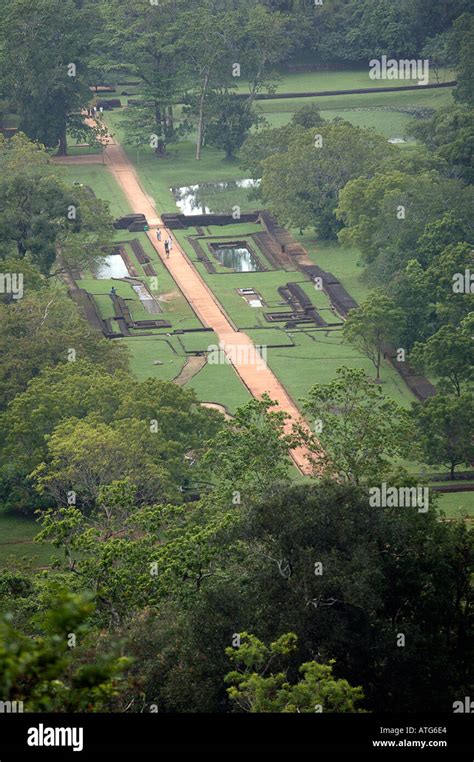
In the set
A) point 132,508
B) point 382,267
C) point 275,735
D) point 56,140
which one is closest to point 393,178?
point 382,267

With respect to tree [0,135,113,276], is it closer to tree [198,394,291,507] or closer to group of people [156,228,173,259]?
group of people [156,228,173,259]

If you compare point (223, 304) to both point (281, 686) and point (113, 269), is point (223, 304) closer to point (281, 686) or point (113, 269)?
point (113, 269)

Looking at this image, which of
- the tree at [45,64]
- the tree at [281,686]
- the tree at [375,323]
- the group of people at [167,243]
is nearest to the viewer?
the tree at [281,686]

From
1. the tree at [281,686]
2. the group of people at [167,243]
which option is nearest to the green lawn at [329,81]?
the group of people at [167,243]

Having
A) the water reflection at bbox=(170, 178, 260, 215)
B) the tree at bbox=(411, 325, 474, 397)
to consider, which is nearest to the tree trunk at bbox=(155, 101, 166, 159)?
the water reflection at bbox=(170, 178, 260, 215)

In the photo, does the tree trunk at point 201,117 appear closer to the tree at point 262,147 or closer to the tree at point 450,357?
the tree at point 262,147
